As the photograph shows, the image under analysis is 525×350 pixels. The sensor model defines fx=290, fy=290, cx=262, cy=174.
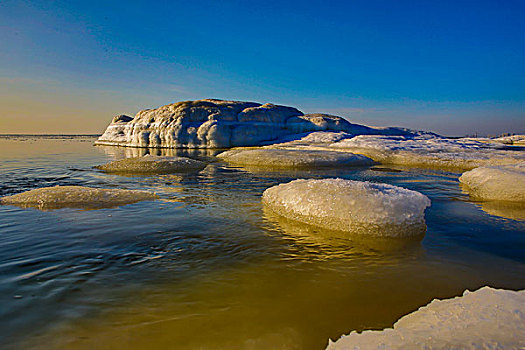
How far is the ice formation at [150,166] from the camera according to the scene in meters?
12.5

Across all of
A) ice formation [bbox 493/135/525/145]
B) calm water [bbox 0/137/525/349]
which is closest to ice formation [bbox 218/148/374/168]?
calm water [bbox 0/137/525/349]

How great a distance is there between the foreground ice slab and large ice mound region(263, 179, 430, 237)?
3612 mm

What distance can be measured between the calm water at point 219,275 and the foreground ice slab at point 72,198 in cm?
51

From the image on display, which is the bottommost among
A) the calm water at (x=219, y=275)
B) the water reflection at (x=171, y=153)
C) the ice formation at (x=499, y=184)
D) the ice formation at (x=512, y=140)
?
the calm water at (x=219, y=275)

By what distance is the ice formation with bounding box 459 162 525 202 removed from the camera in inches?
277

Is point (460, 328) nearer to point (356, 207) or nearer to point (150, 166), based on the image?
point (356, 207)

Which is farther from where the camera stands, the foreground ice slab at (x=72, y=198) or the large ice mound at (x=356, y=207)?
the foreground ice slab at (x=72, y=198)

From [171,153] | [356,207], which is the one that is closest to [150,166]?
[356,207]

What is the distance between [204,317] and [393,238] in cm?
319

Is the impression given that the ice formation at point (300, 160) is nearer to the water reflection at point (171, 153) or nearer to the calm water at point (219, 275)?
the water reflection at point (171, 153)

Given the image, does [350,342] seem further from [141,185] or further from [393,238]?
[141,185]

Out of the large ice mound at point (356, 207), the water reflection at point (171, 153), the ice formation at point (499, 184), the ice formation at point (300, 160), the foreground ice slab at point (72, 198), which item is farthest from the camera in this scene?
the water reflection at point (171, 153)

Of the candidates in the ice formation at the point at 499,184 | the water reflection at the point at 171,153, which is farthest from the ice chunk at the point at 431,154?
the water reflection at the point at 171,153

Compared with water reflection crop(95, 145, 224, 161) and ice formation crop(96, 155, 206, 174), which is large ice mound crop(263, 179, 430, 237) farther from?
water reflection crop(95, 145, 224, 161)
